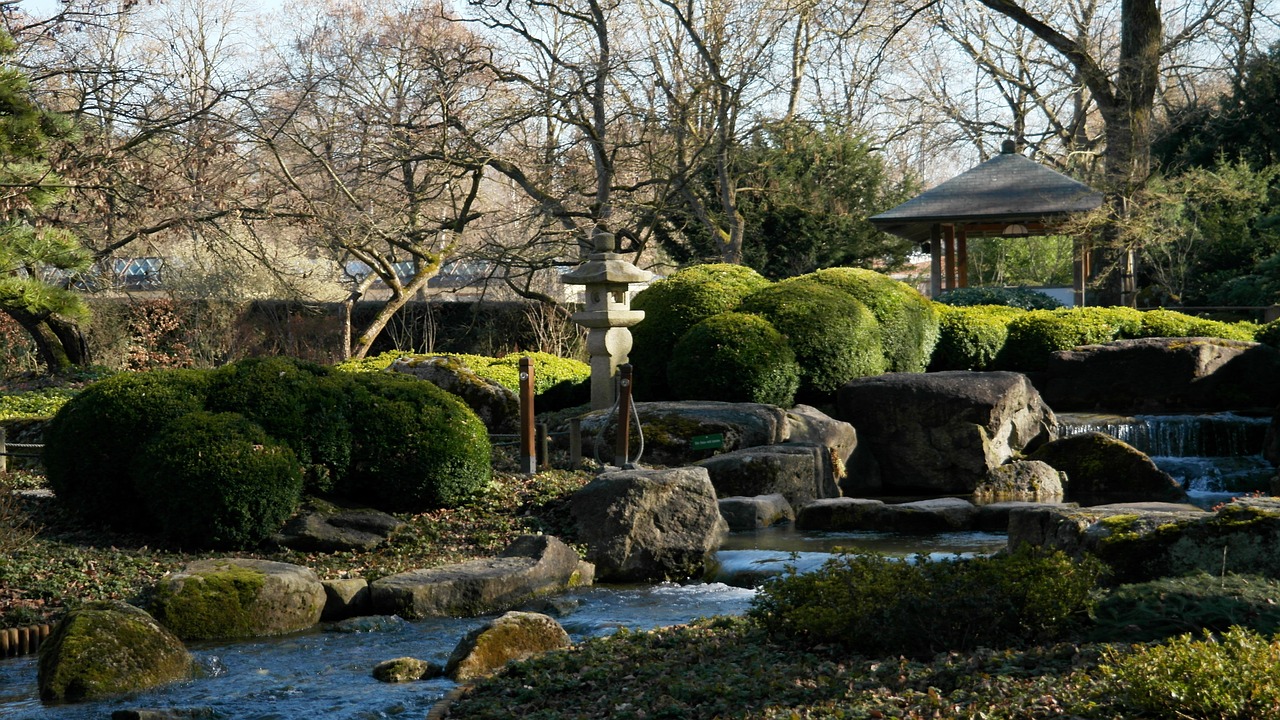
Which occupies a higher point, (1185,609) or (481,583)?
(1185,609)

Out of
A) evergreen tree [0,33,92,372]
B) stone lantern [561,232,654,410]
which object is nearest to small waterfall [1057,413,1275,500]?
stone lantern [561,232,654,410]

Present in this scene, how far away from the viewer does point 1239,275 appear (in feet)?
80.5

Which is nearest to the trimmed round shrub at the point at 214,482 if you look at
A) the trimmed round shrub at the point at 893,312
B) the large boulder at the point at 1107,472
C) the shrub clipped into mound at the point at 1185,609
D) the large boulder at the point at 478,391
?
the large boulder at the point at 478,391

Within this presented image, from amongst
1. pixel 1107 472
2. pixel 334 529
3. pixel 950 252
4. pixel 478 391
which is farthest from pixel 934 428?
pixel 950 252

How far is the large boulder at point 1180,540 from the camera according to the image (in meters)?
6.09

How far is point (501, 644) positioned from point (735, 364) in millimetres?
8832

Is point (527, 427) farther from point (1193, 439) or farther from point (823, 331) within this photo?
point (1193, 439)

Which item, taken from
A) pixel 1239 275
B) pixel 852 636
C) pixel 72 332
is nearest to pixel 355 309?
pixel 72 332

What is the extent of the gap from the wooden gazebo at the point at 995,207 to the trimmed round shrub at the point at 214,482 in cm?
1576

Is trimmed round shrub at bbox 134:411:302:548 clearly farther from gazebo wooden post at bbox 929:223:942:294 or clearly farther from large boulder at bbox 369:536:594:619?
gazebo wooden post at bbox 929:223:942:294

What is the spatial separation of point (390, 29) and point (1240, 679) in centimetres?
2279

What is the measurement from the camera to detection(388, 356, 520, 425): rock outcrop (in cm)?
1547

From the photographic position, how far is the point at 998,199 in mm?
22562

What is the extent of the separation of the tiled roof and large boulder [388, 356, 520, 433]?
9.95 metres
